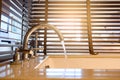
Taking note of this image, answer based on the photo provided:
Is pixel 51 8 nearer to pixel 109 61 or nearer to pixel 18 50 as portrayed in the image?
pixel 109 61

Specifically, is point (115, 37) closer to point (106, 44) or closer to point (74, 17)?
point (106, 44)

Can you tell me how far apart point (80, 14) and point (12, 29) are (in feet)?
3.94

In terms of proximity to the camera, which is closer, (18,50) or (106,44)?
(18,50)

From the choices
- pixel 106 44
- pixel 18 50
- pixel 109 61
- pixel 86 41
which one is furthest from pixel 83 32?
pixel 18 50

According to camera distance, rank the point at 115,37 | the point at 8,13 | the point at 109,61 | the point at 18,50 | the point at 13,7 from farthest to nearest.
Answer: the point at 115,37 → the point at 109,61 → the point at 13,7 → the point at 8,13 → the point at 18,50

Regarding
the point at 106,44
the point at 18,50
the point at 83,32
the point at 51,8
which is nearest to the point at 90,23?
the point at 83,32

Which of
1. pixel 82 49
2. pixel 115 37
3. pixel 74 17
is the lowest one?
pixel 82 49

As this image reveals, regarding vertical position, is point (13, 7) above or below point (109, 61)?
above

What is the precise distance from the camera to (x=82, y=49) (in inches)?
93.2

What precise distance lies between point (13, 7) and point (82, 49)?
120 centimetres

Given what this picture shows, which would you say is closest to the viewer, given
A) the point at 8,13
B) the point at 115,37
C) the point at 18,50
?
the point at 18,50

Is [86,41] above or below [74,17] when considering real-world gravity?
below

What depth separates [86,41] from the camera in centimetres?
239

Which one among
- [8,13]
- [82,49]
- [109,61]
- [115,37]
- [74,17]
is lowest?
[109,61]
